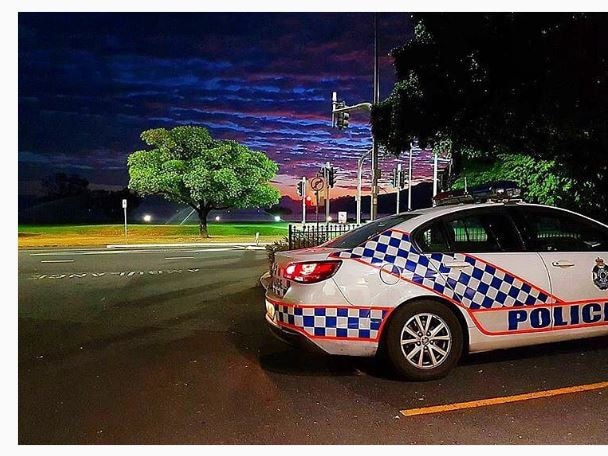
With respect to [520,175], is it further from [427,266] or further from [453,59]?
[427,266]

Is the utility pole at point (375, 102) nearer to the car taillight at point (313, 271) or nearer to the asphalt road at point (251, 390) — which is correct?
the asphalt road at point (251, 390)

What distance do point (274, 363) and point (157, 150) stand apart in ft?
108

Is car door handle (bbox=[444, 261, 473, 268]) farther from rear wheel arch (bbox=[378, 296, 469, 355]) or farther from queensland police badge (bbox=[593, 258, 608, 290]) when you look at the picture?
queensland police badge (bbox=[593, 258, 608, 290])

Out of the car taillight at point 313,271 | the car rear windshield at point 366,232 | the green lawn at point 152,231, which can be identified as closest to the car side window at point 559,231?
the car rear windshield at point 366,232

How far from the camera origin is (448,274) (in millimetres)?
4719

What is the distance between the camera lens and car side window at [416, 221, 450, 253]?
4.81 metres

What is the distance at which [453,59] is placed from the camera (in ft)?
29.1

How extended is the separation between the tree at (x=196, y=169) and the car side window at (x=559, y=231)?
31.2 m

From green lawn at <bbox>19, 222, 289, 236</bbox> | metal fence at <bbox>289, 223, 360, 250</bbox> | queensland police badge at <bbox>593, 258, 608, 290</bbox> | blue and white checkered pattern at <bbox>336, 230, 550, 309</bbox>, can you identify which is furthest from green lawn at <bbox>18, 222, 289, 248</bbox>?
queensland police badge at <bbox>593, 258, 608, 290</bbox>

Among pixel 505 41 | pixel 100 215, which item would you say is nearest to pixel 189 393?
pixel 505 41

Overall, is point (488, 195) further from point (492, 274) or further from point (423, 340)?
point (423, 340)

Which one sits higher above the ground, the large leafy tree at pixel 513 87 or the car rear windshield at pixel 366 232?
the large leafy tree at pixel 513 87

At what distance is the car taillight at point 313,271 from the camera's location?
4.63m
